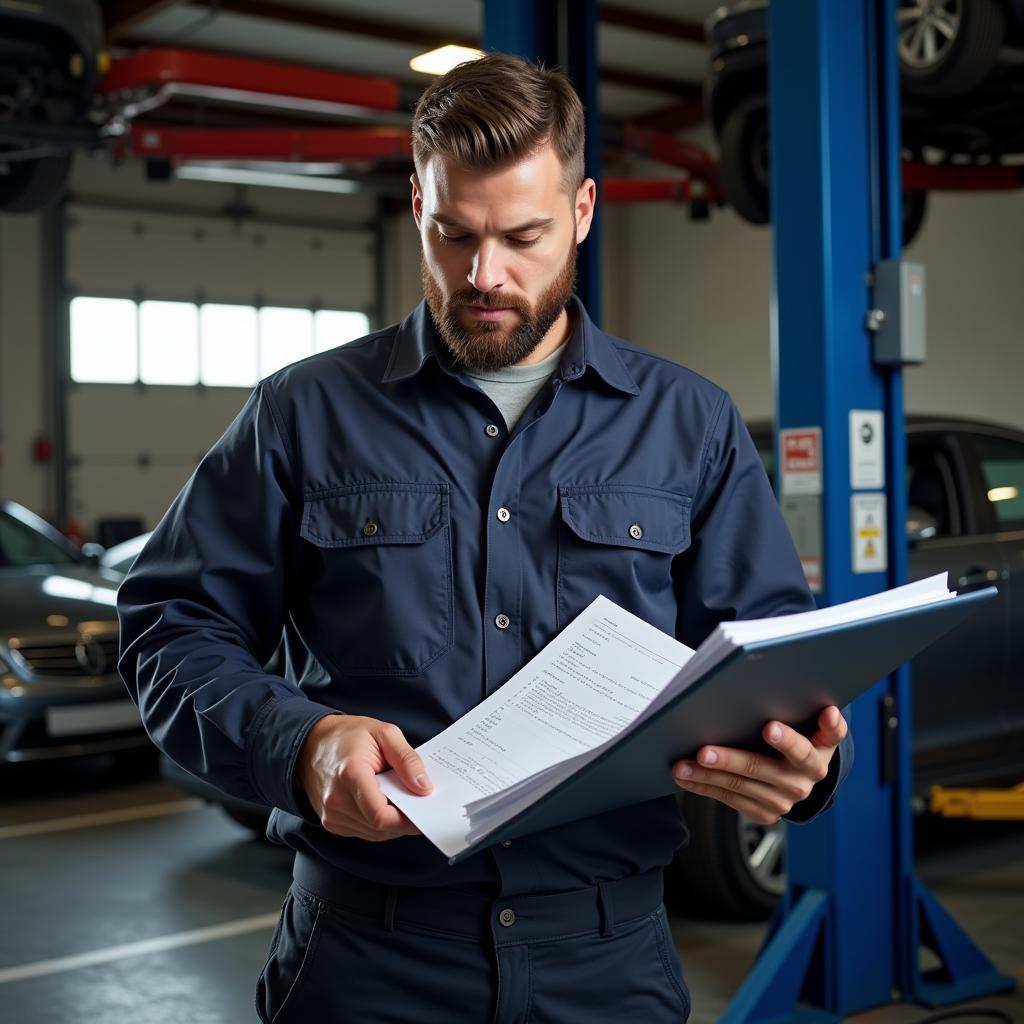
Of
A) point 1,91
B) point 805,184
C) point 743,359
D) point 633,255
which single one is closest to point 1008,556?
point 805,184

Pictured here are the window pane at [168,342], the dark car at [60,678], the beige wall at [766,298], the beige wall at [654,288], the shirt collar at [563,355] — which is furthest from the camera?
the window pane at [168,342]

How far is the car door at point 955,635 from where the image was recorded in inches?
167

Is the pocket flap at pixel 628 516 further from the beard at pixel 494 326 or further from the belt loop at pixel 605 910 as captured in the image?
the belt loop at pixel 605 910

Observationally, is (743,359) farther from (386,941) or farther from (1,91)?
(386,941)

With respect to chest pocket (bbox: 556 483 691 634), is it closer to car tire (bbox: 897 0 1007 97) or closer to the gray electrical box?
the gray electrical box

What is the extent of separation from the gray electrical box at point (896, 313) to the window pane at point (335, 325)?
11.6 metres

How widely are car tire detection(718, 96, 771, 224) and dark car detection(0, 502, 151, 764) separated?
3.56m

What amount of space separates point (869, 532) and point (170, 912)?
249cm

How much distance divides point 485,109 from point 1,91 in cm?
583

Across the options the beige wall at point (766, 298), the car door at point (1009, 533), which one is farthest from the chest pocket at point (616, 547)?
the beige wall at point (766, 298)

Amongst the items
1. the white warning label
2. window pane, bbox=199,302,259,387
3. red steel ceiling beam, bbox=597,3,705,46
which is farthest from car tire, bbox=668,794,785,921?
window pane, bbox=199,302,259,387

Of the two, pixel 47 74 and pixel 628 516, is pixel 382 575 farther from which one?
pixel 47 74

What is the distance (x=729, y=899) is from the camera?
4059 millimetres

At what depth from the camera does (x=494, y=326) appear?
1.50 metres
